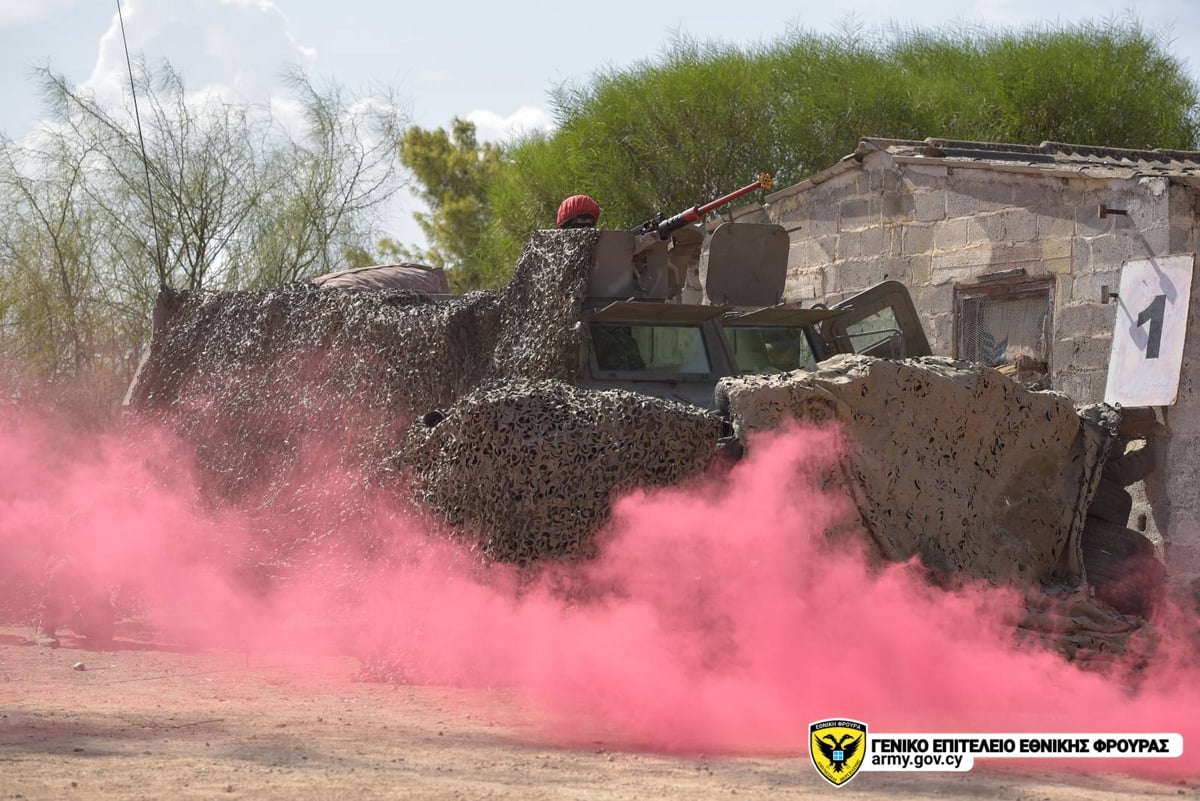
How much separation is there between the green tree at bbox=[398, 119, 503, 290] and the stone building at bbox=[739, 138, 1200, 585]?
1892cm

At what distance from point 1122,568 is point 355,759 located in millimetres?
4325

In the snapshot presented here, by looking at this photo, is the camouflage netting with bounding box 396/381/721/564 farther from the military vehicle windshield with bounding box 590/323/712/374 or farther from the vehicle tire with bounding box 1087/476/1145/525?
the vehicle tire with bounding box 1087/476/1145/525

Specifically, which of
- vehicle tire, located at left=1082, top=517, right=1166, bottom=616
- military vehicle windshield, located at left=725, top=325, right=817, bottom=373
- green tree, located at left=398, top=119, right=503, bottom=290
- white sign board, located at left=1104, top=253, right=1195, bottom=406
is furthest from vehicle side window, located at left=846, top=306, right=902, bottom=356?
green tree, located at left=398, top=119, right=503, bottom=290

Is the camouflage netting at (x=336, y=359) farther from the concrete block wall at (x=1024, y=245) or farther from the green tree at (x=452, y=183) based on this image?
the green tree at (x=452, y=183)

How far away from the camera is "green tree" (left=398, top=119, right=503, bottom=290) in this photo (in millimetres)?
33750

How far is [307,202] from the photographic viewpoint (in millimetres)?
19812

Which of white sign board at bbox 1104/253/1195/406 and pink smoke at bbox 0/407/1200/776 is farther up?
white sign board at bbox 1104/253/1195/406

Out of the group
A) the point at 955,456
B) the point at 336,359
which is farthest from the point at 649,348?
the point at 336,359

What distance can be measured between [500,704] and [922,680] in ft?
6.57

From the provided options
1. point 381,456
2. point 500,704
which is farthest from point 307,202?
point 500,704

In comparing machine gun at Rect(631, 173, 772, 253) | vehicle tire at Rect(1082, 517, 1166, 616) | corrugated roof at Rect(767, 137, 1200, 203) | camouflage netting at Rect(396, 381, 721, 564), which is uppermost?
corrugated roof at Rect(767, 137, 1200, 203)

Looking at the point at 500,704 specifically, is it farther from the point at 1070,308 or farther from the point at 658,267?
the point at 1070,308

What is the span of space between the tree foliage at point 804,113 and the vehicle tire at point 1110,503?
17156 mm

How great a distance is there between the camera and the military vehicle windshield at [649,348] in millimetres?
8750
